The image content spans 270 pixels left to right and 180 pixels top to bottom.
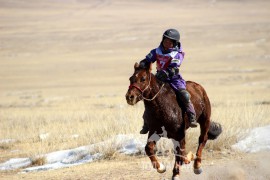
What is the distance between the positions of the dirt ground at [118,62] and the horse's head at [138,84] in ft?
6.47

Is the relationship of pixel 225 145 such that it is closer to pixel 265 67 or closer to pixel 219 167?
pixel 219 167

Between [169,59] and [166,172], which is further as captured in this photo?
[166,172]

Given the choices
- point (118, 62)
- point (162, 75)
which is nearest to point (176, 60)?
point (162, 75)

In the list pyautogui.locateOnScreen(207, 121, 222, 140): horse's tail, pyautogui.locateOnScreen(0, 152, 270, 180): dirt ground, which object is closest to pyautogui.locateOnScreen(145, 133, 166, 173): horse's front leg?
pyautogui.locateOnScreen(0, 152, 270, 180): dirt ground

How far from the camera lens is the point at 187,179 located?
8.29 m

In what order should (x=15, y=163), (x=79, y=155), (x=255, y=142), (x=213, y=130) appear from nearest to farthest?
(x=213, y=130) → (x=255, y=142) → (x=79, y=155) → (x=15, y=163)

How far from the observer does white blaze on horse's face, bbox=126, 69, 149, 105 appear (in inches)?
259

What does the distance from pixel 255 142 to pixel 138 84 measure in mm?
4245

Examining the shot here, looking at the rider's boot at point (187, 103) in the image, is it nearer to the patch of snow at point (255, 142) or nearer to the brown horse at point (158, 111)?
the brown horse at point (158, 111)

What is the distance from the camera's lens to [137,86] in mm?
6746

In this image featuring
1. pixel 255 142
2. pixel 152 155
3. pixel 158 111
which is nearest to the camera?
pixel 158 111

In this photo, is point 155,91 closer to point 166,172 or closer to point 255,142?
point 166,172

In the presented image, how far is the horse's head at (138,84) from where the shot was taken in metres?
6.58

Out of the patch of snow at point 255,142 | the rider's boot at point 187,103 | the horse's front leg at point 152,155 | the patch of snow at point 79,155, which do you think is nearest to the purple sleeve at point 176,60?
the rider's boot at point 187,103
